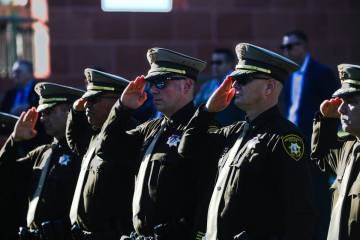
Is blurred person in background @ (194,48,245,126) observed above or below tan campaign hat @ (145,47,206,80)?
below

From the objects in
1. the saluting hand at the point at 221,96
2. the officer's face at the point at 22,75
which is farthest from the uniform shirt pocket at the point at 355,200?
the officer's face at the point at 22,75

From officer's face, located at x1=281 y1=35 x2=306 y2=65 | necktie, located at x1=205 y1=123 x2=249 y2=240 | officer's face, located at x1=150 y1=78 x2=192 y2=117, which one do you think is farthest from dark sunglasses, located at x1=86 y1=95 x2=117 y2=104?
officer's face, located at x1=281 y1=35 x2=306 y2=65

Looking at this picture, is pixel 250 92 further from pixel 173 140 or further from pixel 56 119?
pixel 56 119

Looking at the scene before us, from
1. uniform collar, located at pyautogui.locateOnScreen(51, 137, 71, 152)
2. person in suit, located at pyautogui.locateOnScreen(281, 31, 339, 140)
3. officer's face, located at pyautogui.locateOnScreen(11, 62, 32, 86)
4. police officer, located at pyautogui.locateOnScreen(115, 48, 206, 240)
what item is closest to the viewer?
police officer, located at pyautogui.locateOnScreen(115, 48, 206, 240)

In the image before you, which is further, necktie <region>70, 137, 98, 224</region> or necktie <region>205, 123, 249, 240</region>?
necktie <region>70, 137, 98, 224</region>

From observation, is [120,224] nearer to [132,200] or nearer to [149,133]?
[132,200]

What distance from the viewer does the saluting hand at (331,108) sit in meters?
5.93

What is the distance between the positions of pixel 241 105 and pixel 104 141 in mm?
1209

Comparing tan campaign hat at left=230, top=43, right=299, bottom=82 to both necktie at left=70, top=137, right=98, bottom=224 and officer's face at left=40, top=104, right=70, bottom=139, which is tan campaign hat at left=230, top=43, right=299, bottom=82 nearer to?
necktie at left=70, top=137, right=98, bottom=224

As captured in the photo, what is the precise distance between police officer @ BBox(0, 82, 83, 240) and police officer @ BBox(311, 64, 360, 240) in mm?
2333

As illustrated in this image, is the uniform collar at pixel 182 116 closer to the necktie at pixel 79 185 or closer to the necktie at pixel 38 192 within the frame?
the necktie at pixel 79 185

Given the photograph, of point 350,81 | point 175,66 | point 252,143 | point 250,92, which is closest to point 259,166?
point 252,143

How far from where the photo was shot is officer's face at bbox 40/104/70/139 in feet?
25.8

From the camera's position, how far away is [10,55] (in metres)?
12.8
